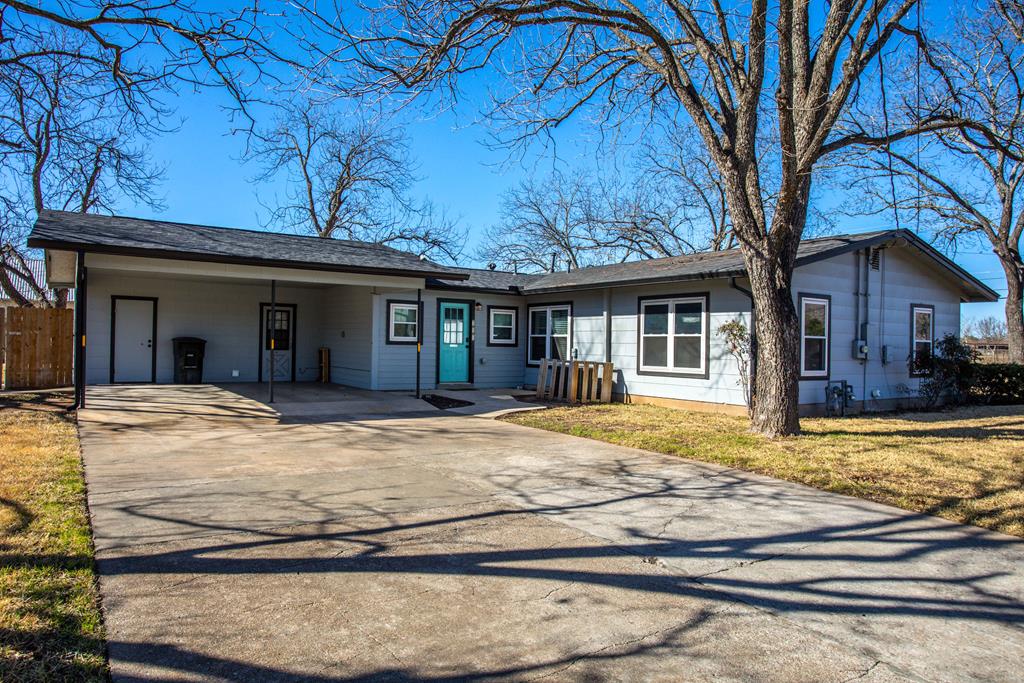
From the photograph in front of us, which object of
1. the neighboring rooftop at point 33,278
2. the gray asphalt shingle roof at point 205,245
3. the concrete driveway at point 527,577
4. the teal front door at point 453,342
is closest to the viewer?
the concrete driveway at point 527,577

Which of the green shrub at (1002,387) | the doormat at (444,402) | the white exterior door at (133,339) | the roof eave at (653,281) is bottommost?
the doormat at (444,402)

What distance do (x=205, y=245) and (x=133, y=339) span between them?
5642 millimetres

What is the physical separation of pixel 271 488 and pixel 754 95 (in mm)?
8191

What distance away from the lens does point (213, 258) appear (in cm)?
1086

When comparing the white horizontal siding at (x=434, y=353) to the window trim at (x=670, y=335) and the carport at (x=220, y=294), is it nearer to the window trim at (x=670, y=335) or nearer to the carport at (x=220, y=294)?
the carport at (x=220, y=294)

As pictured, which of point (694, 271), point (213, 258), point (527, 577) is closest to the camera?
point (527, 577)

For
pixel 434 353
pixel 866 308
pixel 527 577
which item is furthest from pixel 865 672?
pixel 434 353

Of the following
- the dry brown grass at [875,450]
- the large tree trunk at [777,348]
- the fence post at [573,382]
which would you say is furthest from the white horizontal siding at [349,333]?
the large tree trunk at [777,348]

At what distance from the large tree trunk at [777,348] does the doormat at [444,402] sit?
5.95 m

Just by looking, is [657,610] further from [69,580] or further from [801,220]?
[801,220]

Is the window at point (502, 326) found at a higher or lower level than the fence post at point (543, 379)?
higher

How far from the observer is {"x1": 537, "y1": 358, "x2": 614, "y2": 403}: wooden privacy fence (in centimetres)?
1404

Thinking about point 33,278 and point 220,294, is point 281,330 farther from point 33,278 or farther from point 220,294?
point 33,278

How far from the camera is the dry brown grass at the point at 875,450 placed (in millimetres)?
5965
